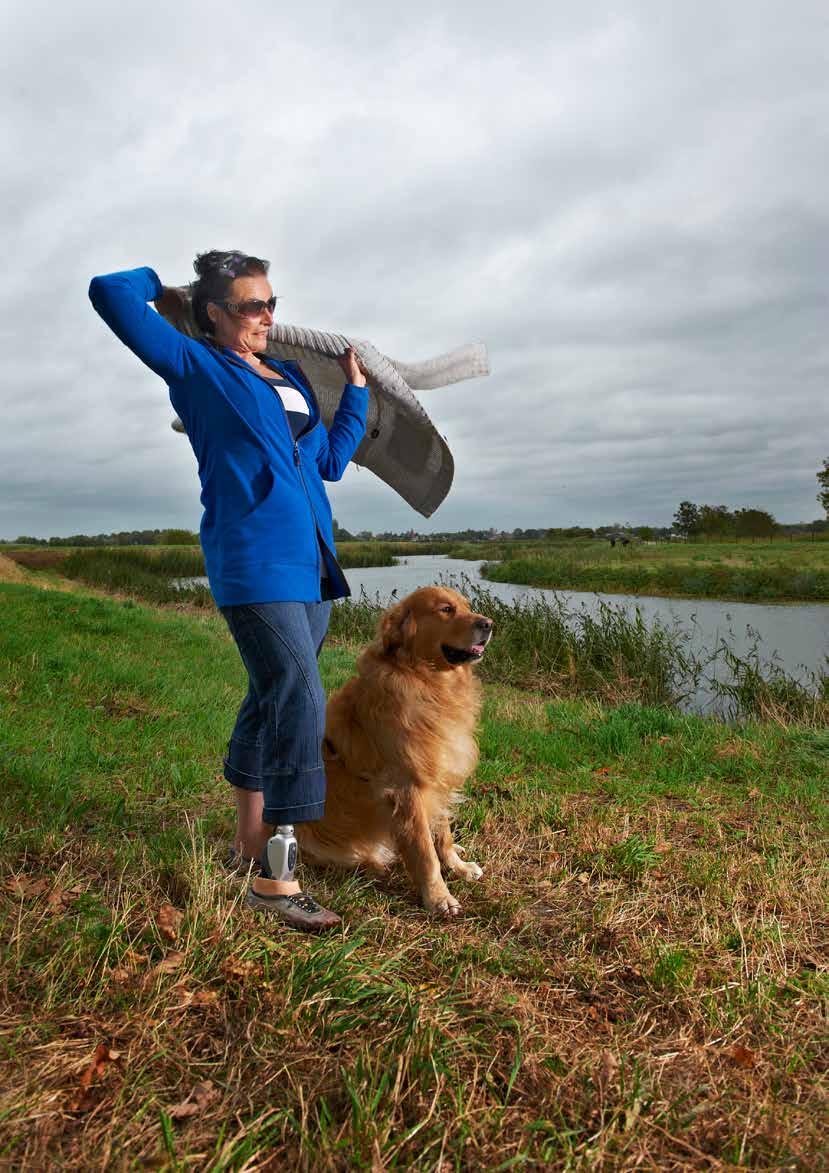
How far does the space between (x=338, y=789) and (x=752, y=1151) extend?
1878 millimetres

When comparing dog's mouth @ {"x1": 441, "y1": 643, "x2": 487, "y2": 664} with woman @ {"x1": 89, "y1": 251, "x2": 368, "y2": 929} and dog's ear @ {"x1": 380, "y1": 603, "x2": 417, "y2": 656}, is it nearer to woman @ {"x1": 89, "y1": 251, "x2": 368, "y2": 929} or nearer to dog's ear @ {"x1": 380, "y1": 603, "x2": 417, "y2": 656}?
dog's ear @ {"x1": 380, "y1": 603, "x2": 417, "y2": 656}

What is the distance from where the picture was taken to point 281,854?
2.61 metres

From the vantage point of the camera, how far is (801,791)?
4805mm

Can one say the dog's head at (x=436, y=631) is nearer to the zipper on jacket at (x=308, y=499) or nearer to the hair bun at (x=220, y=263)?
the zipper on jacket at (x=308, y=499)

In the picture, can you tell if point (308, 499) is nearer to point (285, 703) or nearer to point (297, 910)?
point (285, 703)

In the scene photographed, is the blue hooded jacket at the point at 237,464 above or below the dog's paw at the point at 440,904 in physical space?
above

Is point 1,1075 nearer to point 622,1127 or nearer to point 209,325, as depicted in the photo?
point 622,1127

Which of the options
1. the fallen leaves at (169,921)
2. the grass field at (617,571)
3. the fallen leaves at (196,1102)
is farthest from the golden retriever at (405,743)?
the grass field at (617,571)

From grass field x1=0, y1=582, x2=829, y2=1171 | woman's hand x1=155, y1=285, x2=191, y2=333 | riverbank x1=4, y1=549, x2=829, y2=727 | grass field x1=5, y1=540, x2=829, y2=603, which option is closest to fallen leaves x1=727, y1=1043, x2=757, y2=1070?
grass field x1=0, y1=582, x2=829, y2=1171

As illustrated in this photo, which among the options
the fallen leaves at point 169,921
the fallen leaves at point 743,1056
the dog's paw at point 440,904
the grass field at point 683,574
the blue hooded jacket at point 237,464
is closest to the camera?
the fallen leaves at point 743,1056

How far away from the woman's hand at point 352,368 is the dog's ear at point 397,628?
38.4 inches

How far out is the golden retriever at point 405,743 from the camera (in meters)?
2.97

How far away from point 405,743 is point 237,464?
130cm

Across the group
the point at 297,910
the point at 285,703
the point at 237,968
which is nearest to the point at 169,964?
the point at 237,968
